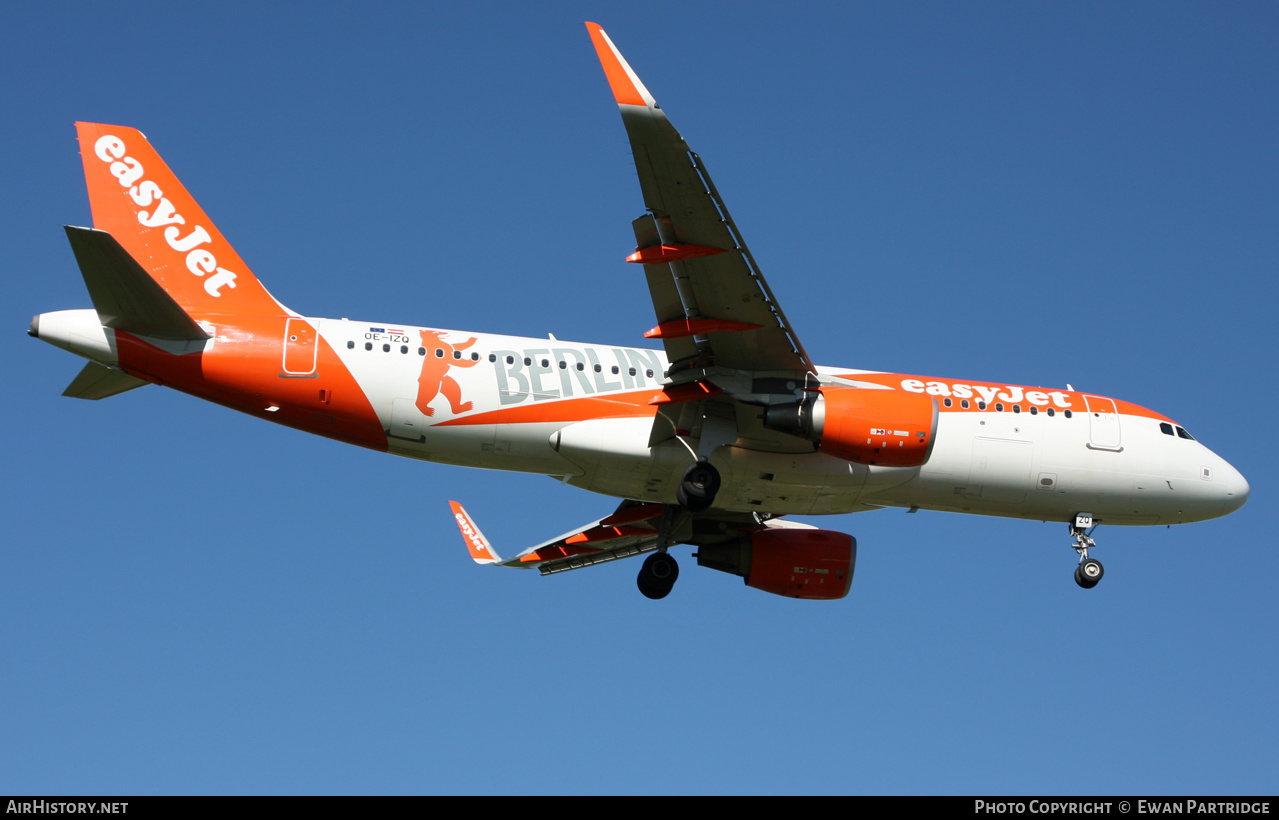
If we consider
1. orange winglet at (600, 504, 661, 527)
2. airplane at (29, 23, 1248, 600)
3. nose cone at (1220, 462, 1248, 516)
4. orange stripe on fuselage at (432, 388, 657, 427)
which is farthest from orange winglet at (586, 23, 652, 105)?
nose cone at (1220, 462, 1248, 516)

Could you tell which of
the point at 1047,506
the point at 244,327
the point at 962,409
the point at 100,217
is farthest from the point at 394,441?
the point at 1047,506

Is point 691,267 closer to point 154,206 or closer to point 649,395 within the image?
point 649,395

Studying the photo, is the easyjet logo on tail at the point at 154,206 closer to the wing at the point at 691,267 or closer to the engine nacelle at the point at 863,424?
the wing at the point at 691,267

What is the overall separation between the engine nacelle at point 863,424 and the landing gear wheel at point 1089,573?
4.90 meters

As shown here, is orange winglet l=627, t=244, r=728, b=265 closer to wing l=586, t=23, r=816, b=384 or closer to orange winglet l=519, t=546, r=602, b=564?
wing l=586, t=23, r=816, b=384

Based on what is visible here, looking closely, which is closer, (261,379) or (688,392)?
(261,379)

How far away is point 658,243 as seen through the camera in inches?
688

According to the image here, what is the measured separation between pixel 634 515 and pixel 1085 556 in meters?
8.65

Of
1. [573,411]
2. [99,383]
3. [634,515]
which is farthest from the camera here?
[634,515]

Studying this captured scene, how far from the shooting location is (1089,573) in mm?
22312

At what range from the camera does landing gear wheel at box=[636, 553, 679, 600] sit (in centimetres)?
2250

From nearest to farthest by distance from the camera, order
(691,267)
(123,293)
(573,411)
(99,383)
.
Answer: (691,267)
(123,293)
(99,383)
(573,411)

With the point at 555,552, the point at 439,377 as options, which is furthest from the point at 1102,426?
the point at 439,377
